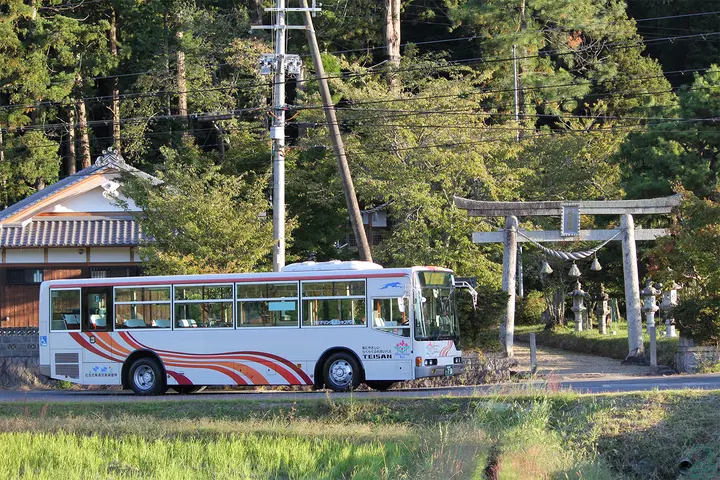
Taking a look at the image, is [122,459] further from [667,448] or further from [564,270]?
[564,270]

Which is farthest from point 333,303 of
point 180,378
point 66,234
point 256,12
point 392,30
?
point 256,12

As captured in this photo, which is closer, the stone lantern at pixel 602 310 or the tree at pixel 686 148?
the tree at pixel 686 148

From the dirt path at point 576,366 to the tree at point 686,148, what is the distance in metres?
6.32

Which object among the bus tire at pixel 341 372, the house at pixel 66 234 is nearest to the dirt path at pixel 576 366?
the bus tire at pixel 341 372

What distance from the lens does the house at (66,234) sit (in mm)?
32312

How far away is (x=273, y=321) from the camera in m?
19.9

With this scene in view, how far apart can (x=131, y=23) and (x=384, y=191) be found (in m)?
20.1

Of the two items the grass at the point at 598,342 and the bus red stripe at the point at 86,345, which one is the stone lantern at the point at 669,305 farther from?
the bus red stripe at the point at 86,345

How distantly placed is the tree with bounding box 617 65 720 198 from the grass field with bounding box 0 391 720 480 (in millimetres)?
16784

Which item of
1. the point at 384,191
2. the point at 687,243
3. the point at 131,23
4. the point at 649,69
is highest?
the point at 131,23

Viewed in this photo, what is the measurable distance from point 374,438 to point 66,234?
21.1 metres

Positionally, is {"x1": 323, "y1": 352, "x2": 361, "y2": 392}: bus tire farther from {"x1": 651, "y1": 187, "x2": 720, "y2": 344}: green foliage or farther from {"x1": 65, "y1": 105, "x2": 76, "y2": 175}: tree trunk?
{"x1": 65, "y1": 105, "x2": 76, "y2": 175}: tree trunk

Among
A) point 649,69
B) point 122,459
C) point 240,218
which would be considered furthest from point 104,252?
point 649,69

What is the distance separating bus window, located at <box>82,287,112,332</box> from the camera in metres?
21.1
